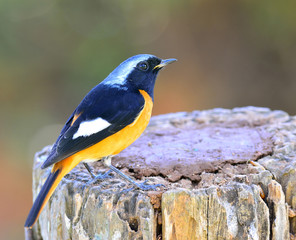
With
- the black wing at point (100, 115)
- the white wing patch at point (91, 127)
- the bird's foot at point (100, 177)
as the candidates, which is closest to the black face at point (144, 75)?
the black wing at point (100, 115)

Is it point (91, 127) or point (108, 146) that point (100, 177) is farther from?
point (91, 127)

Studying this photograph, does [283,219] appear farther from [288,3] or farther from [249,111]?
[288,3]

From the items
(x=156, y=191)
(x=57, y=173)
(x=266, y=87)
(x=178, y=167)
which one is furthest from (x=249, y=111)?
(x=266, y=87)

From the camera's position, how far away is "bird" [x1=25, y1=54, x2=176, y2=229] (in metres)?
3.05

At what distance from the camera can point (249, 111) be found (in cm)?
483

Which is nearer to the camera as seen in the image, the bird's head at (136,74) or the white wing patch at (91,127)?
the white wing patch at (91,127)

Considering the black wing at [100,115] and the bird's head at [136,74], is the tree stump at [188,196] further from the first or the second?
the bird's head at [136,74]

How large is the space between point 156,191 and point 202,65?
6.08 metres

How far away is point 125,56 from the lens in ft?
27.0

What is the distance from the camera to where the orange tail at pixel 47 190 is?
2830 mm

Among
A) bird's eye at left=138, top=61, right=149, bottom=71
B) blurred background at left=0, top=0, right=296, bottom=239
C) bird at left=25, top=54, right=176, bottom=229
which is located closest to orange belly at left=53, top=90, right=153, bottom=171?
bird at left=25, top=54, right=176, bottom=229

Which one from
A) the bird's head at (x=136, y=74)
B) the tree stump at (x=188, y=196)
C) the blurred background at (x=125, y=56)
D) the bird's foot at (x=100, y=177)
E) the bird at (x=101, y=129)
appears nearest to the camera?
the tree stump at (x=188, y=196)

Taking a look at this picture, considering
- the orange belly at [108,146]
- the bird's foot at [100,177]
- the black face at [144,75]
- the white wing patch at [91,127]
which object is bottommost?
the bird's foot at [100,177]

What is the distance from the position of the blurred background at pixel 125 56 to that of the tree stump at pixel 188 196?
456cm
